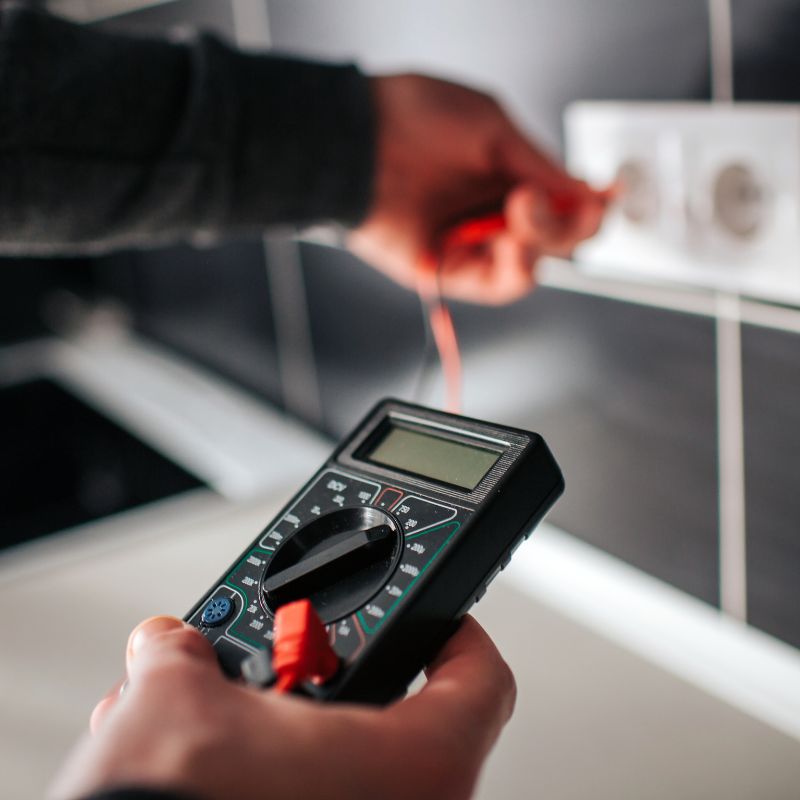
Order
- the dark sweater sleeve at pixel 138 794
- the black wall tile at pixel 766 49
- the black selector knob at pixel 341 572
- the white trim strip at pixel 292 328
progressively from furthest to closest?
the white trim strip at pixel 292 328 < the black wall tile at pixel 766 49 < the black selector knob at pixel 341 572 < the dark sweater sleeve at pixel 138 794

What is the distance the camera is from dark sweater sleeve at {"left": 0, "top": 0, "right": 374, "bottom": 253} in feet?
1.67

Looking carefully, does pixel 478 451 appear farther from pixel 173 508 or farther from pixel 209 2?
pixel 209 2

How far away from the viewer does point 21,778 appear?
49cm

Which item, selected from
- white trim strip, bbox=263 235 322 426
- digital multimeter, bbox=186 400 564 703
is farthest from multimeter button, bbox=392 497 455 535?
white trim strip, bbox=263 235 322 426

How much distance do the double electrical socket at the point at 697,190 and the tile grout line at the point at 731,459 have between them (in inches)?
1.0

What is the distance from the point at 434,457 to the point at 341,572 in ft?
0.19

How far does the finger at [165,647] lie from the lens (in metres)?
0.28

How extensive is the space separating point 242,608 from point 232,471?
0.57 meters

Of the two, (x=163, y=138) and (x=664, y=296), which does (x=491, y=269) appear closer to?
(x=664, y=296)

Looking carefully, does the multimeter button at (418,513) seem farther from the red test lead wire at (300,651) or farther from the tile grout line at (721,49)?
the tile grout line at (721,49)

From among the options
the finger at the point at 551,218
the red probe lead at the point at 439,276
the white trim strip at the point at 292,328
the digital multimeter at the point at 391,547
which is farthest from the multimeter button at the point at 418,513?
the white trim strip at the point at 292,328

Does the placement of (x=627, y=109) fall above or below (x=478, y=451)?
above

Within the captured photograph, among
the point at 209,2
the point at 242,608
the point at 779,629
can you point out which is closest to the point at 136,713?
the point at 242,608

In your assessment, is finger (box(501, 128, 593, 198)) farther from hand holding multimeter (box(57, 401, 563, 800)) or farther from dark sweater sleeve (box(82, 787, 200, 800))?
dark sweater sleeve (box(82, 787, 200, 800))
